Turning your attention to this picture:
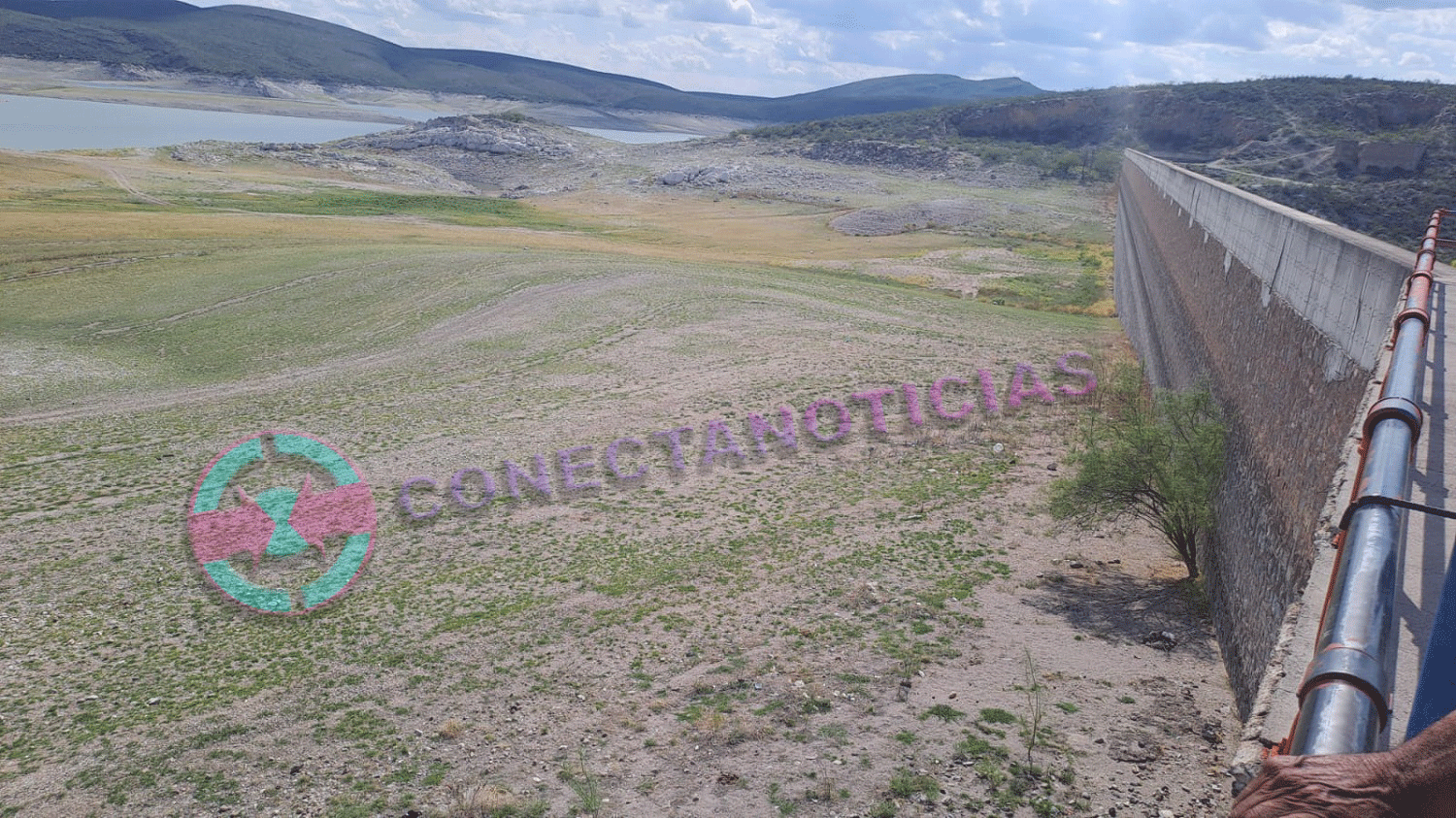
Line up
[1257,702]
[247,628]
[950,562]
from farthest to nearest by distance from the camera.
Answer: [950,562], [247,628], [1257,702]

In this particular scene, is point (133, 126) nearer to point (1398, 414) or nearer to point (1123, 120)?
point (1123, 120)

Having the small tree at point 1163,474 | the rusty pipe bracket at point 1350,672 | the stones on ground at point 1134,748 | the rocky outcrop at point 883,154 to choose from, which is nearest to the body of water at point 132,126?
the rocky outcrop at point 883,154

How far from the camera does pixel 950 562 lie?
1653 centimetres

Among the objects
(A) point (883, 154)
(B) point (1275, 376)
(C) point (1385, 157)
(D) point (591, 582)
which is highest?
(C) point (1385, 157)

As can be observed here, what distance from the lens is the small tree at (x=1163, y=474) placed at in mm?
15477

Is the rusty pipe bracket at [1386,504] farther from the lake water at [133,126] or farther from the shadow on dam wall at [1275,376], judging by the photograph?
the lake water at [133,126]

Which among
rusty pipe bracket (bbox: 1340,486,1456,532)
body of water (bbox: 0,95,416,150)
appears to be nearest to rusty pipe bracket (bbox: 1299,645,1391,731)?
rusty pipe bracket (bbox: 1340,486,1456,532)

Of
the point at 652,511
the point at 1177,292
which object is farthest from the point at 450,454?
the point at 1177,292

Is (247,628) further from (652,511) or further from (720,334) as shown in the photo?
(720,334)

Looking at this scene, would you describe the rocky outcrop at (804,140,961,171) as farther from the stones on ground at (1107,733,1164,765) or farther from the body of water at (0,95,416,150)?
the stones on ground at (1107,733,1164,765)

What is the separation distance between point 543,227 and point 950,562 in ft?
176

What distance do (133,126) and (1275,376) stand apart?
156473 mm

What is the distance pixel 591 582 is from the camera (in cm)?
1582

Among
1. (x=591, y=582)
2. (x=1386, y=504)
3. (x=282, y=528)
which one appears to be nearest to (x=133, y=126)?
(x=282, y=528)
